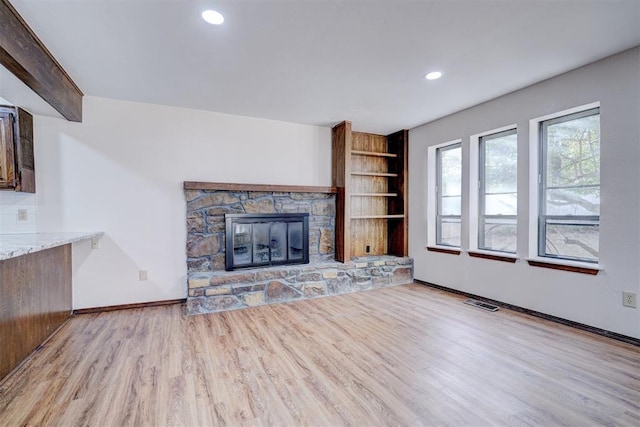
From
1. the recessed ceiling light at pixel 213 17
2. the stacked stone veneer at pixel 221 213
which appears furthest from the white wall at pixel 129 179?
the recessed ceiling light at pixel 213 17

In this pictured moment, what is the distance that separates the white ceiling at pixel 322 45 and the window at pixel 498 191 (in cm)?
62

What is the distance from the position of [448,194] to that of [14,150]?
5.04 metres

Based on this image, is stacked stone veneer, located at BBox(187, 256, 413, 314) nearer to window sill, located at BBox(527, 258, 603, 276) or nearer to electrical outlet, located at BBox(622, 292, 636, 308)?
window sill, located at BBox(527, 258, 603, 276)

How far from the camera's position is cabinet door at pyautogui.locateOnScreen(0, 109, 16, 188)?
2.73 m

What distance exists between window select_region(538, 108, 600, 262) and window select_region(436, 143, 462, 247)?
42.6 inches

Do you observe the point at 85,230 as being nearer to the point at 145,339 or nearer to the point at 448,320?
the point at 145,339

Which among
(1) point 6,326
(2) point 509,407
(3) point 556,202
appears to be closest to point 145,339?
(1) point 6,326

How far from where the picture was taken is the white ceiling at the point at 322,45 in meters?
1.94

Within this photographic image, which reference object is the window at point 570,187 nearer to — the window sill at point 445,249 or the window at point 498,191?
the window at point 498,191

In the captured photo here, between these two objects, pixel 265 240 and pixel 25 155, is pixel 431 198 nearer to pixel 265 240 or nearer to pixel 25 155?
pixel 265 240

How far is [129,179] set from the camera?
3.50m

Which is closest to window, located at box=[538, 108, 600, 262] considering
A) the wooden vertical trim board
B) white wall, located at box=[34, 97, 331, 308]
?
the wooden vertical trim board

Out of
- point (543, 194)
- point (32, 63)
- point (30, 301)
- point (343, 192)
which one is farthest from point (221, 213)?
point (543, 194)

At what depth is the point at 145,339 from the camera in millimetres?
2666
